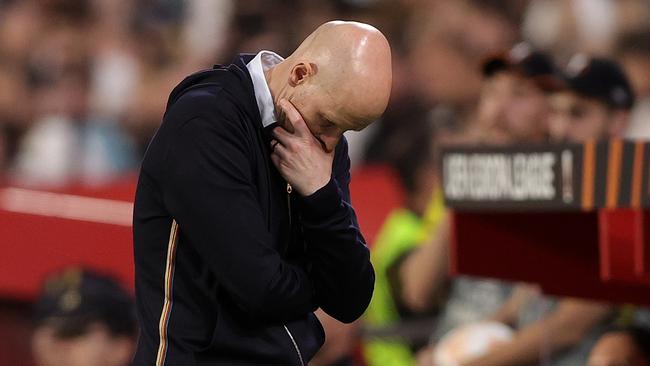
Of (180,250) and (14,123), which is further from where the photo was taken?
(14,123)

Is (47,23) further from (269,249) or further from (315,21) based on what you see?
(269,249)

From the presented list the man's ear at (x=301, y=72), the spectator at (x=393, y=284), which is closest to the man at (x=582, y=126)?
the spectator at (x=393, y=284)

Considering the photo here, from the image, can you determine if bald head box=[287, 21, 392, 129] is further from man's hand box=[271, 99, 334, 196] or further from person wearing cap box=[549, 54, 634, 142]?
person wearing cap box=[549, 54, 634, 142]

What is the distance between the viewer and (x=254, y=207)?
240 centimetres

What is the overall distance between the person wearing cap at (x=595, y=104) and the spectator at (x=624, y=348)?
27.0 inches

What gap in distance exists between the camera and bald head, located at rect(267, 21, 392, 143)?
236cm

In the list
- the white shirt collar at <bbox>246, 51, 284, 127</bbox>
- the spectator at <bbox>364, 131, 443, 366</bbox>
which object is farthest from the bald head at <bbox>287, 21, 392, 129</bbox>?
the spectator at <bbox>364, 131, 443, 366</bbox>

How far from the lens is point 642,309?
4352 mm

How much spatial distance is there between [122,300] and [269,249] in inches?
96.2

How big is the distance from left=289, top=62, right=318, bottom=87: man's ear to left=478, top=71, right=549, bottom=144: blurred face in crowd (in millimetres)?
2566

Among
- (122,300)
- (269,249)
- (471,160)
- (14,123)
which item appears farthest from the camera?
(14,123)

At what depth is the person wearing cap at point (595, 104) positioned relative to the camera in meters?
4.56

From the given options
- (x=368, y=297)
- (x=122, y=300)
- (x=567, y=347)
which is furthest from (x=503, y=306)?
(x=368, y=297)

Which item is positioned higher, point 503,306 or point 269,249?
point 269,249
